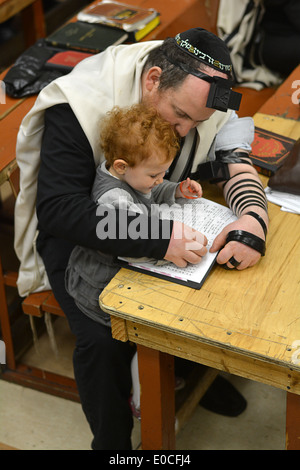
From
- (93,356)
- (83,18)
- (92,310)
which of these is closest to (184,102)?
(92,310)

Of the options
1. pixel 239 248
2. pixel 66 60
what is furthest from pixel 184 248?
pixel 66 60

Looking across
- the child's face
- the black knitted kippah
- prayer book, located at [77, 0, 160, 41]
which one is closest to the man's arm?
the child's face

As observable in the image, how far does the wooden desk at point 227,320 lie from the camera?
1.43 meters

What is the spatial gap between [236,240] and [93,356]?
56 centimetres

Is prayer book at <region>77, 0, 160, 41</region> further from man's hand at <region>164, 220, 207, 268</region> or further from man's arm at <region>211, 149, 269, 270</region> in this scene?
man's hand at <region>164, 220, 207, 268</region>

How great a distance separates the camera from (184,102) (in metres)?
1.65

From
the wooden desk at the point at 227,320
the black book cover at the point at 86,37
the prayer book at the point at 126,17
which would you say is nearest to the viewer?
the wooden desk at the point at 227,320

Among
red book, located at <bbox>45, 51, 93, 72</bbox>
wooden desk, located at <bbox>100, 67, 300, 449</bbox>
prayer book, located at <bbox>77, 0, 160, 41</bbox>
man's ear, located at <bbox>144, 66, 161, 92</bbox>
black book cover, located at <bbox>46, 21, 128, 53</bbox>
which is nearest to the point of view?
wooden desk, located at <bbox>100, 67, 300, 449</bbox>

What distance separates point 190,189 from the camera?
1.79 m

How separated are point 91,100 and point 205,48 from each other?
346 millimetres

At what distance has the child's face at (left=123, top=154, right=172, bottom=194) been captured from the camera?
1.58 meters

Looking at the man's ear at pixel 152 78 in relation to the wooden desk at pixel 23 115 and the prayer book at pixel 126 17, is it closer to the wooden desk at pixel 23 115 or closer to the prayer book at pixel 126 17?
the wooden desk at pixel 23 115

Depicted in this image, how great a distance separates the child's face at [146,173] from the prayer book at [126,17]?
1.18 metres

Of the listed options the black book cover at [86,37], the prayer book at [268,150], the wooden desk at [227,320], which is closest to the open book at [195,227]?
the wooden desk at [227,320]
